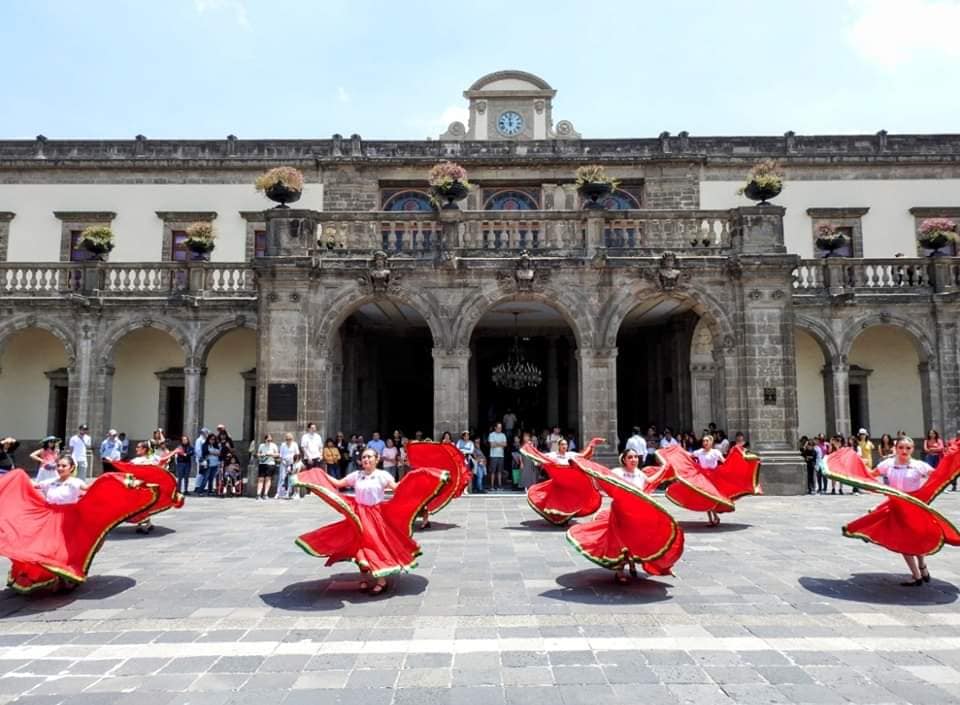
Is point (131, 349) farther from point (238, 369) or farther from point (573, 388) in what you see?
point (573, 388)

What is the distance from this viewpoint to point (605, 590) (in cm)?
679

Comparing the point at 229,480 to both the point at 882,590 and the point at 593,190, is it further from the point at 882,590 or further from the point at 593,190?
the point at 882,590

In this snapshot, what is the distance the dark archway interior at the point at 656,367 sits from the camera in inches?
745

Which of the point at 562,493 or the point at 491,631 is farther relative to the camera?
the point at 562,493

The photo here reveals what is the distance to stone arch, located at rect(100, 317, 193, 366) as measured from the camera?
19906 mm

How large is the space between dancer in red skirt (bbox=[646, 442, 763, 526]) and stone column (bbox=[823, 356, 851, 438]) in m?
10.7

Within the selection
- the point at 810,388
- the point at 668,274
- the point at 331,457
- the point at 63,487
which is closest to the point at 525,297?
the point at 668,274

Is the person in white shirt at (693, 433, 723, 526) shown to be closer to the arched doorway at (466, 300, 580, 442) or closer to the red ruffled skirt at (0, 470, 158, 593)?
→ the red ruffled skirt at (0, 470, 158, 593)

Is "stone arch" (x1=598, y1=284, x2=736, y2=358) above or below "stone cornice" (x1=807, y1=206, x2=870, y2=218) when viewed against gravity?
below

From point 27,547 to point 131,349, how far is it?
1735cm

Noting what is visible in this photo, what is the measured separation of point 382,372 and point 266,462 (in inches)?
336

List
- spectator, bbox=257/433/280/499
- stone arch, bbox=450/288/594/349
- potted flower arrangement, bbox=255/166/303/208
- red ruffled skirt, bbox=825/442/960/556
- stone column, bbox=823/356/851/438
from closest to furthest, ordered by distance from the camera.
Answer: red ruffled skirt, bbox=825/442/960/556
spectator, bbox=257/433/280/499
stone arch, bbox=450/288/594/349
potted flower arrangement, bbox=255/166/303/208
stone column, bbox=823/356/851/438

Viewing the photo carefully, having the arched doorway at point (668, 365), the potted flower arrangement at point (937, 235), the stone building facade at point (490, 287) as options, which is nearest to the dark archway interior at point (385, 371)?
the stone building facade at point (490, 287)

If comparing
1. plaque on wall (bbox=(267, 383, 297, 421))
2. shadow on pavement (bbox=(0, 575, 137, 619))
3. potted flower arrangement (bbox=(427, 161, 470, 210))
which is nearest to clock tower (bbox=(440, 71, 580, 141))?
potted flower arrangement (bbox=(427, 161, 470, 210))
